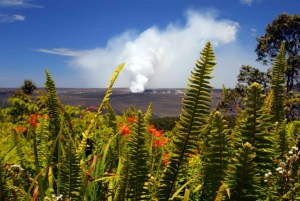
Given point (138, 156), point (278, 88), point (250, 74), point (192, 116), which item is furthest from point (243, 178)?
point (250, 74)

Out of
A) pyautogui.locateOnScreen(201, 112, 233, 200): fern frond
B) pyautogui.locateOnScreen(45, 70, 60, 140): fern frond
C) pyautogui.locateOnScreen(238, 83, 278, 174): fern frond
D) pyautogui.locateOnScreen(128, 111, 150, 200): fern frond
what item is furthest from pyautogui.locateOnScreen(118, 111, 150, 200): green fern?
pyautogui.locateOnScreen(45, 70, 60, 140): fern frond

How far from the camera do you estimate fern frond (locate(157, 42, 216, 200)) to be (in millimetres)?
1036

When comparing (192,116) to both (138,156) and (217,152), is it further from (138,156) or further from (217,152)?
(138,156)

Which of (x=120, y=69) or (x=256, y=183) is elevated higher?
(x=120, y=69)

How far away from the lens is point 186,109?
1.07 m

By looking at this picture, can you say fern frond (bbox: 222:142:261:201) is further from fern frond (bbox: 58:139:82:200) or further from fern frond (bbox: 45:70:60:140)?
fern frond (bbox: 45:70:60:140)

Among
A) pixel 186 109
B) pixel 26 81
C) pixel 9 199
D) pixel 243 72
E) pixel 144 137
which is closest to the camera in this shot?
pixel 186 109

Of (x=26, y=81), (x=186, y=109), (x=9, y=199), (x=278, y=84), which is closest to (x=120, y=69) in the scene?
(x=186, y=109)

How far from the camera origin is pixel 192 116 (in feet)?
3.49

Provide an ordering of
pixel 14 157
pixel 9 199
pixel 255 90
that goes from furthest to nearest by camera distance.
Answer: pixel 14 157
pixel 9 199
pixel 255 90

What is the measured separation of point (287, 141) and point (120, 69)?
909 mm

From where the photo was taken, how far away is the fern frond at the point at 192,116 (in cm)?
104

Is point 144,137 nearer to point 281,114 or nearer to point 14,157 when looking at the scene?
point 281,114

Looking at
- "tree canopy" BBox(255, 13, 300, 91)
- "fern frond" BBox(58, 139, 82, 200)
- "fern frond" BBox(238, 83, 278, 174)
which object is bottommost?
"fern frond" BBox(58, 139, 82, 200)
